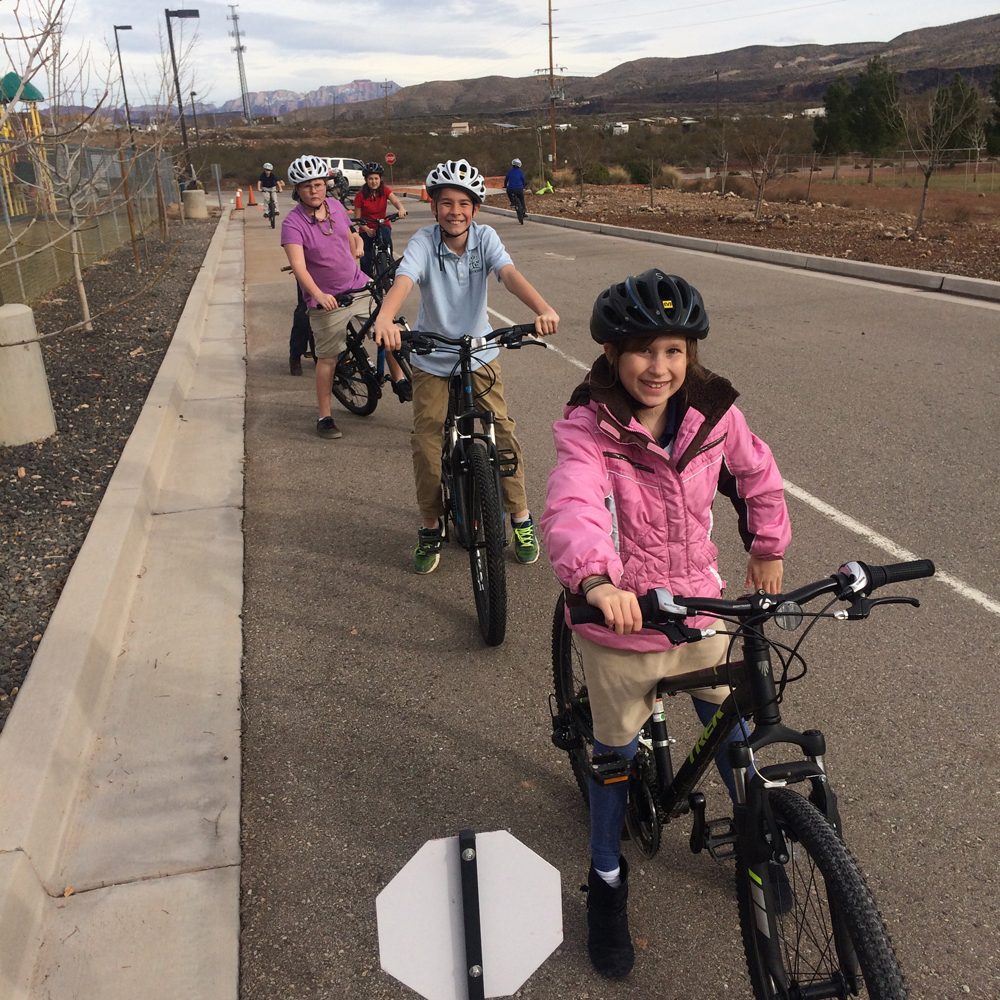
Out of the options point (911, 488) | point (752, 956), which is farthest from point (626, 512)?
point (911, 488)

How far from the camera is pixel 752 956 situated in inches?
85.9

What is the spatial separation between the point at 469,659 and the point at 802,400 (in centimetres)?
478

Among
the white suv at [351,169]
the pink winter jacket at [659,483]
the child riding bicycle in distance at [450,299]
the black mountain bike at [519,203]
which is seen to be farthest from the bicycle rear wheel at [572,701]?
the white suv at [351,169]

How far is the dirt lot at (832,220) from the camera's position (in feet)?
52.5

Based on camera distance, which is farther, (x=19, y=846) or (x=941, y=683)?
(x=941, y=683)

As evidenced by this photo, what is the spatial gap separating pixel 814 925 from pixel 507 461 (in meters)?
2.82

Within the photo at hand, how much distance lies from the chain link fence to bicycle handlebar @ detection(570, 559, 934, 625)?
4826 mm

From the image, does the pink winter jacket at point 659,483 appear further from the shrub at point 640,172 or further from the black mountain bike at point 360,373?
the shrub at point 640,172

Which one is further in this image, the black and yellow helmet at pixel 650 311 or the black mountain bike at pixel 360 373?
the black mountain bike at pixel 360 373

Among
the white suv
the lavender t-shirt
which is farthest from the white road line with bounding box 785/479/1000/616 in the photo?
the white suv

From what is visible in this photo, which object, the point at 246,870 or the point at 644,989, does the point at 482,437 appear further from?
the point at 644,989

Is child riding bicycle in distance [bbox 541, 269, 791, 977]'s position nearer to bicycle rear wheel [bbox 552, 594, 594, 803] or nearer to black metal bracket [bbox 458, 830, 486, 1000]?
bicycle rear wheel [bbox 552, 594, 594, 803]

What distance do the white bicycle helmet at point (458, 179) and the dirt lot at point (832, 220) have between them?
35.4 ft

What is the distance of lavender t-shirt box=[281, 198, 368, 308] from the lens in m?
7.30
